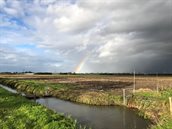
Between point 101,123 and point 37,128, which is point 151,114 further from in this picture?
point 37,128

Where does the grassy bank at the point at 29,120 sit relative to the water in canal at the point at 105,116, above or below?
above

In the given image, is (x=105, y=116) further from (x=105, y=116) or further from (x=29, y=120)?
(x=29, y=120)

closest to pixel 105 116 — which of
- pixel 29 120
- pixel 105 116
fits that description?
pixel 105 116

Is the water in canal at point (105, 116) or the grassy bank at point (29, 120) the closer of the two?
the grassy bank at point (29, 120)

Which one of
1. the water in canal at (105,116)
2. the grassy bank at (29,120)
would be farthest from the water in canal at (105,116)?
the grassy bank at (29,120)

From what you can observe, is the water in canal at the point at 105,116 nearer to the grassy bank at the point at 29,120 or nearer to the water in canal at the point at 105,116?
the water in canal at the point at 105,116

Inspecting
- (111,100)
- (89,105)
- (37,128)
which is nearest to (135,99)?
(111,100)

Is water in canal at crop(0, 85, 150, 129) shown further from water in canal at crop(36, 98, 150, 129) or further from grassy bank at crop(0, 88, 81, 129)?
grassy bank at crop(0, 88, 81, 129)

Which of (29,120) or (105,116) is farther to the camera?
(105,116)

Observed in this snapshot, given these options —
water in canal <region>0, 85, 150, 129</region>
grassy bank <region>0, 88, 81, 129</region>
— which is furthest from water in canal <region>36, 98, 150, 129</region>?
grassy bank <region>0, 88, 81, 129</region>

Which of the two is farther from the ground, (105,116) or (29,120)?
(29,120)

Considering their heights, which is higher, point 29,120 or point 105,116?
point 29,120

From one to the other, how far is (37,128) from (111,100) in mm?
19316

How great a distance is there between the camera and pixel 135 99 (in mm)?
33688
